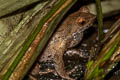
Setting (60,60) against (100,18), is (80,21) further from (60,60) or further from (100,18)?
(100,18)

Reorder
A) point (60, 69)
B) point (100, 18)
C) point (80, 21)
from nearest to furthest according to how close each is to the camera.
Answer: point (100, 18) < point (60, 69) < point (80, 21)

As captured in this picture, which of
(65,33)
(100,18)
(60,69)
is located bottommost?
(60,69)

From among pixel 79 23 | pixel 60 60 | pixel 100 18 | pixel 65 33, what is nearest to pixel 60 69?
pixel 60 60

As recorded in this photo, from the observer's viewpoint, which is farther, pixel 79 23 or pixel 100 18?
pixel 79 23

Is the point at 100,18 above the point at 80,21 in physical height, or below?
above

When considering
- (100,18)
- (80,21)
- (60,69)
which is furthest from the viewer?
(80,21)

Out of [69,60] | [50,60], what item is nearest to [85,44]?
[69,60]

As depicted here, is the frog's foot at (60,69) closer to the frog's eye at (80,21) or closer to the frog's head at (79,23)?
the frog's head at (79,23)

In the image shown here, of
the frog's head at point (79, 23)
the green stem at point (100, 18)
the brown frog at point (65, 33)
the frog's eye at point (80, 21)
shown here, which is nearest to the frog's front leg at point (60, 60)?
the brown frog at point (65, 33)

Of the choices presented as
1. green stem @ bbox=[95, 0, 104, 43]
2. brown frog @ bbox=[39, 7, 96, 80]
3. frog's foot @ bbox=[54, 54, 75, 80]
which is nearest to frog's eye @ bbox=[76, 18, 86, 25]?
brown frog @ bbox=[39, 7, 96, 80]
